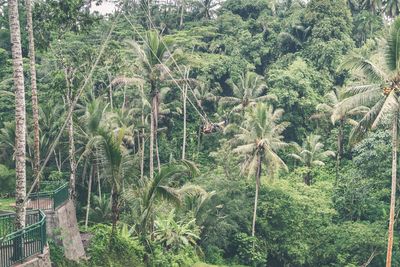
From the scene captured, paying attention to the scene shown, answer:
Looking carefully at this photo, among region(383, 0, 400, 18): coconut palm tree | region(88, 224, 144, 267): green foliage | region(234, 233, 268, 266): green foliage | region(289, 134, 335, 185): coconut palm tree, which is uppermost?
region(383, 0, 400, 18): coconut palm tree

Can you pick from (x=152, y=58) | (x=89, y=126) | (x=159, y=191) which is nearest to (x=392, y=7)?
(x=152, y=58)

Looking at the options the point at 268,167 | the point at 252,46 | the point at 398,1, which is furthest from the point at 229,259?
the point at 398,1

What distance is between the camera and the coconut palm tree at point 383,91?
54.2ft

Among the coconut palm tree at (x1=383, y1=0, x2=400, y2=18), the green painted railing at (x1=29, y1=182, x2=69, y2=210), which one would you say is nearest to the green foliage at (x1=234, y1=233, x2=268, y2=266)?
the green painted railing at (x1=29, y1=182, x2=69, y2=210)

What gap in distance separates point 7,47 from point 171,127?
1353cm

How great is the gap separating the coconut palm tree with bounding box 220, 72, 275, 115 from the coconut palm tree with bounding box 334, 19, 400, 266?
15560 millimetres

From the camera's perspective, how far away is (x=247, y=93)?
34219 millimetres

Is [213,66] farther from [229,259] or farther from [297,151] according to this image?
[229,259]

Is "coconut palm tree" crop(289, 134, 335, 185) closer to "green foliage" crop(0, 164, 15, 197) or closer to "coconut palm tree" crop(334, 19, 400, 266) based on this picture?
"coconut palm tree" crop(334, 19, 400, 266)

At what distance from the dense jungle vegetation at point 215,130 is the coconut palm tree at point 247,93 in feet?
0.37

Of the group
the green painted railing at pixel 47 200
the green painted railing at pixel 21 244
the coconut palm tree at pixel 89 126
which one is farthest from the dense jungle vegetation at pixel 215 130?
the green painted railing at pixel 47 200

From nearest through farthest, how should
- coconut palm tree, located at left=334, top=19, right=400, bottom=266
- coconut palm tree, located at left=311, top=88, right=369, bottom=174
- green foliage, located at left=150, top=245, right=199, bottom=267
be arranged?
green foliage, located at left=150, top=245, right=199, bottom=267 → coconut palm tree, located at left=334, top=19, right=400, bottom=266 → coconut palm tree, located at left=311, top=88, right=369, bottom=174

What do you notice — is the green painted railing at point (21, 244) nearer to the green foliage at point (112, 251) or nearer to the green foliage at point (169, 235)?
the green foliage at point (112, 251)

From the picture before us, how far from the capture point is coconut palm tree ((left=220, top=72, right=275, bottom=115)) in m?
34.0
